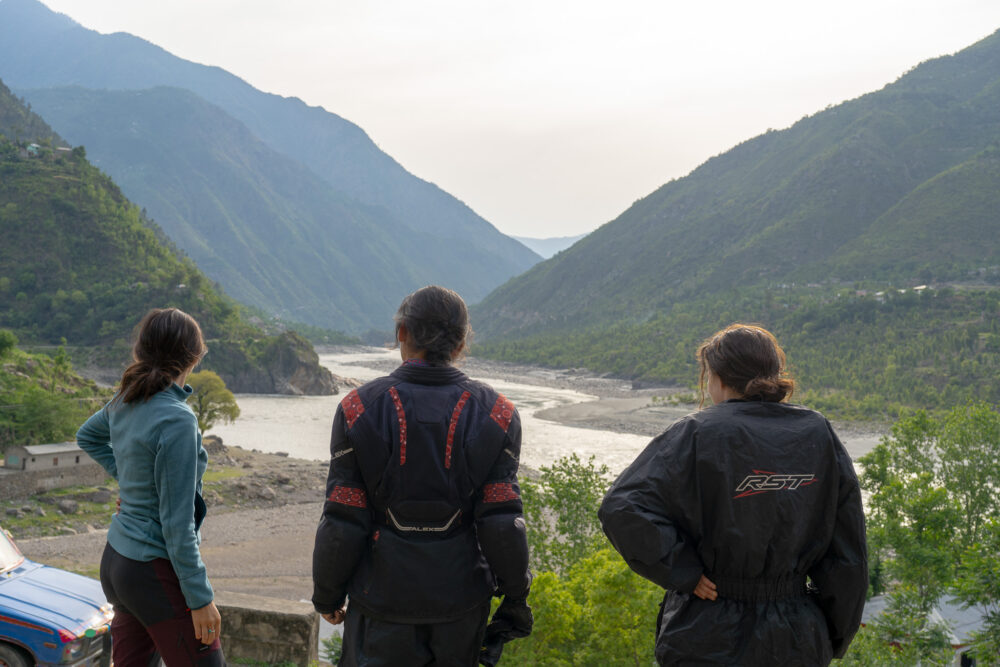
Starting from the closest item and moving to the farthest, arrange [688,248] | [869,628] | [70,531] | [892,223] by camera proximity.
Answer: [869,628], [70,531], [892,223], [688,248]

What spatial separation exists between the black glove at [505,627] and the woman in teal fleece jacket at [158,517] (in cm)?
99

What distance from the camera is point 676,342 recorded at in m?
81.6

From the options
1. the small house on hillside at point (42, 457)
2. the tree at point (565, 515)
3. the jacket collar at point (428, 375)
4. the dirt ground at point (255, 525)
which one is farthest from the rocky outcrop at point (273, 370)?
the jacket collar at point (428, 375)

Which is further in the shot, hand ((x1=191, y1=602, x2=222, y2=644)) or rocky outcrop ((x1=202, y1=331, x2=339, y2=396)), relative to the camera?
rocky outcrop ((x1=202, y1=331, x2=339, y2=396))

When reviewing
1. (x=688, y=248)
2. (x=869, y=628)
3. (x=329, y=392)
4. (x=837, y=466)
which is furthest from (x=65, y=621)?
(x=688, y=248)

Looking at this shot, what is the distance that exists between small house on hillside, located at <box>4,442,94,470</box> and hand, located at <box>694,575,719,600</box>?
2567 cm

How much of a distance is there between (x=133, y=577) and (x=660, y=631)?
1886 mm

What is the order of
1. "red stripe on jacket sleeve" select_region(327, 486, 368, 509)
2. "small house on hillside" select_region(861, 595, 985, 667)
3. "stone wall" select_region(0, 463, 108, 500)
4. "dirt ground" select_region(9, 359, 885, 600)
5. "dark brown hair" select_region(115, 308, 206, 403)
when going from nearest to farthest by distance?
"red stripe on jacket sleeve" select_region(327, 486, 368, 509) < "dark brown hair" select_region(115, 308, 206, 403) < "small house on hillside" select_region(861, 595, 985, 667) < "dirt ground" select_region(9, 359, 885, 600) < "stone wall" select_region(0, 463, 108, 500)

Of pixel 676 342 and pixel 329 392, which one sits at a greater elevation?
pixel 676 342

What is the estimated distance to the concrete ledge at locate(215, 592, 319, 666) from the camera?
18.0ft

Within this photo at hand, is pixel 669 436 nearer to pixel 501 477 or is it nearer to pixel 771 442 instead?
pixel 771 442

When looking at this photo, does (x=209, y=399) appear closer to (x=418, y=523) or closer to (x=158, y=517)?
(x=158, y=517)

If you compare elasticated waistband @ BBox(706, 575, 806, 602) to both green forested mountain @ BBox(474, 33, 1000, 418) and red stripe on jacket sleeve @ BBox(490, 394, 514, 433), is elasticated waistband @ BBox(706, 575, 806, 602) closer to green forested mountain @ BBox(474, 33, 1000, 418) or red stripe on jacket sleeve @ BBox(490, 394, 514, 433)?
red stripe on jacket sleeve @ BBox(490, 394, 514, 433)

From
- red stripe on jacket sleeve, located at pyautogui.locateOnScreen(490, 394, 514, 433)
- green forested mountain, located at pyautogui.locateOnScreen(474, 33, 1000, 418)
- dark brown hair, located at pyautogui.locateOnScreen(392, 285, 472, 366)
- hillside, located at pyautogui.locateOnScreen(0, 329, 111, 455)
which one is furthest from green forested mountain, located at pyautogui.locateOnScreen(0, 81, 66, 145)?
red stripe on jacket sleeve, located at pyautogui.locateOnScreen(490, 394, 514, 433)
